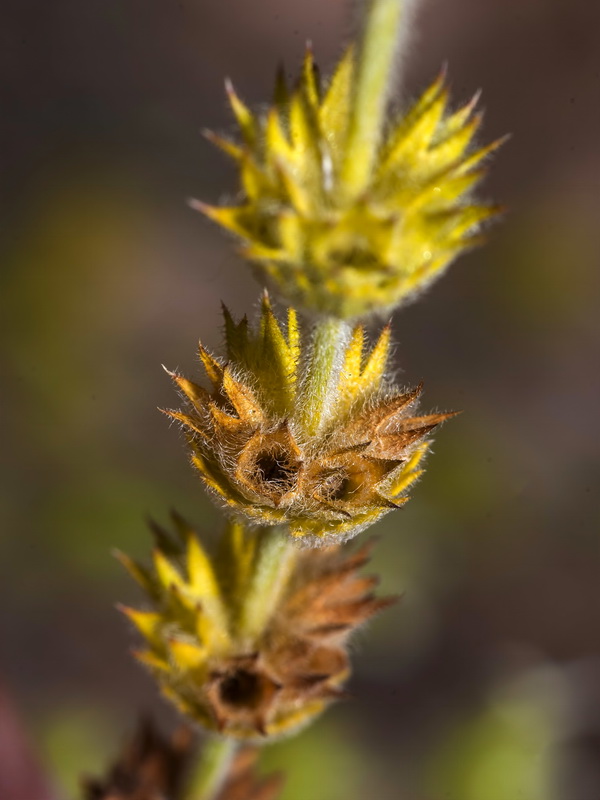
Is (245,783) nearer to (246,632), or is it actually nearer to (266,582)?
(246,632)

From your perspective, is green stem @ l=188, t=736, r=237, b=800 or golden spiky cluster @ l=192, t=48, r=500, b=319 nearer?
golden spiky cluster @ l=192, t=48, r=500, b=319

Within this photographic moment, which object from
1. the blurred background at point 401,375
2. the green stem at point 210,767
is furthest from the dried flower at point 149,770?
the blurred background at point 401,375

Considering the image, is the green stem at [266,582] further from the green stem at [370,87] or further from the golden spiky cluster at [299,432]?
the green stem at [370,87]

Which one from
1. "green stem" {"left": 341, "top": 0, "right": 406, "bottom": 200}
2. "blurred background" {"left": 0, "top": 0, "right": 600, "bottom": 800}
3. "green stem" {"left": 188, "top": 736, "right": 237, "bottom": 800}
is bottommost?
"green stem" {"left": 188, "top": 736, "right": 237, "bottom": 800}

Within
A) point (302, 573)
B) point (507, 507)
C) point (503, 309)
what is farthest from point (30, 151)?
point (302, 573)

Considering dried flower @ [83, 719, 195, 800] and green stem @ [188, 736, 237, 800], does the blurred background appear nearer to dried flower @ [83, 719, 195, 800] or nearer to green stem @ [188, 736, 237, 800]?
dried flower @ [83, 719, 195, 800]

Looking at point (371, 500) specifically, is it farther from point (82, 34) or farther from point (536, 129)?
point (82, 34)

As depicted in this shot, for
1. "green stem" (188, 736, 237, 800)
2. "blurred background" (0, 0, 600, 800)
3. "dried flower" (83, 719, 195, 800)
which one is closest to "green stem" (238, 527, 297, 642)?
"green stem" (188, 736, 237, 800)

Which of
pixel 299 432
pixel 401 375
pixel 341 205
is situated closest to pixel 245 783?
pixel 299 432
